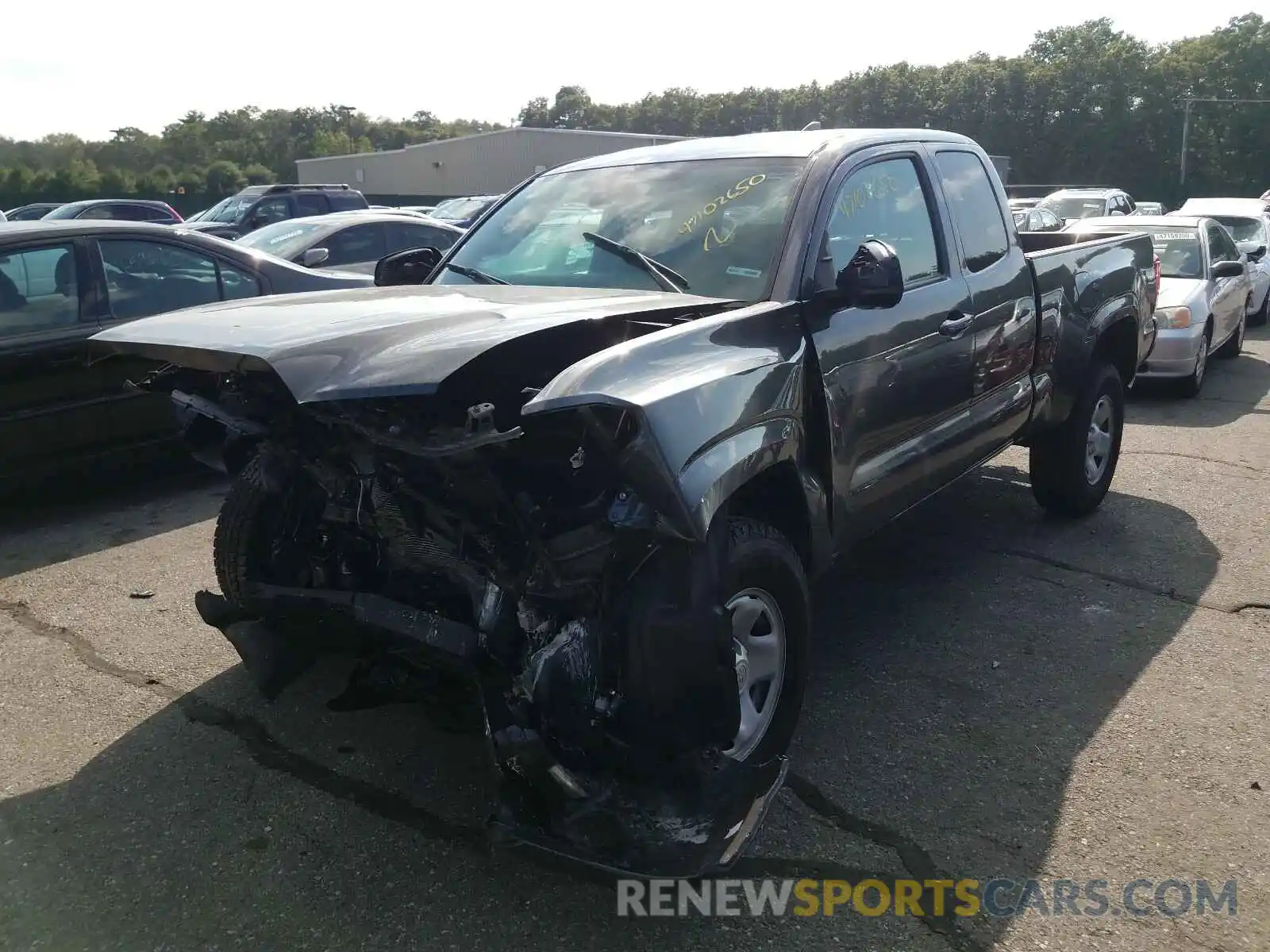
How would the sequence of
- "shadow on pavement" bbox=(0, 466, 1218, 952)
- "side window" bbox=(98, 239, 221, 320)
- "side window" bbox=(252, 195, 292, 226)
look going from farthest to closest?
"side window" bbox=(252, 195, 292, 226) < "side window" bbox=(98, 239, 221, 320) < "shadow on pavement" bbox=(0, 466, 1218, 952)

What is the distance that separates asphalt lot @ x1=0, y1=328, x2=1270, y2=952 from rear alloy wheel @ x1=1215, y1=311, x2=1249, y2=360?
7565 mm

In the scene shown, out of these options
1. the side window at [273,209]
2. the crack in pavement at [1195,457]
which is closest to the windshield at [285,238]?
the side window at [273,209]

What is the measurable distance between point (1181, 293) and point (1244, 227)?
265 inches

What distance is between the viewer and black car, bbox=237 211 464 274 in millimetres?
10641

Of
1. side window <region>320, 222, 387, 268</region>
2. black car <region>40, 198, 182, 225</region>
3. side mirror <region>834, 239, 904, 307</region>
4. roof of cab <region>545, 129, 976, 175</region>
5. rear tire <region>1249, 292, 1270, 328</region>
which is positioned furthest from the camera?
black car <region>40, 198, 182, 225</region>

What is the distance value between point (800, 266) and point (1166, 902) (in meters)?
2.17

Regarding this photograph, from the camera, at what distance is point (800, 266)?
3576 mm

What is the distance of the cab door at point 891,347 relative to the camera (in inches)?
141

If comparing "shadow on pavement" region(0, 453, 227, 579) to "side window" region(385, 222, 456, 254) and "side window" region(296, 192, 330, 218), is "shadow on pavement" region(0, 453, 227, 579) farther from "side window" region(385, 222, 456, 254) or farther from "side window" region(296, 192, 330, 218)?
"side window" region(296, 192, 330, 218)

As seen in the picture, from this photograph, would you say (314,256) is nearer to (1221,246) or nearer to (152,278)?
(152,278)

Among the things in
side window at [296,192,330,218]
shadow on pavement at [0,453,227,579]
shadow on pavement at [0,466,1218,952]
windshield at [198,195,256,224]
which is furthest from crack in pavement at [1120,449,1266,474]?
windshield at [198,195,256,224]

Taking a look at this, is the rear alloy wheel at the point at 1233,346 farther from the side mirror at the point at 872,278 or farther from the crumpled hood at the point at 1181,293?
the side mirror at the point at 872,278

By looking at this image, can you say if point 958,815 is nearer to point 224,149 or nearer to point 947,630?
point 947,630

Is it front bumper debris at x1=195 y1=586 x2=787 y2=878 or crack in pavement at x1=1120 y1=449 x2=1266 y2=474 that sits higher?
front bumper debris at x1=195 y1=586 x2=787 y2=878
